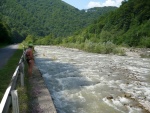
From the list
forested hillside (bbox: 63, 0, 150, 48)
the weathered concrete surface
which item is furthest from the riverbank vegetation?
the weathered concrete surface

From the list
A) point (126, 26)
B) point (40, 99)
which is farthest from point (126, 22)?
point (40, 99)

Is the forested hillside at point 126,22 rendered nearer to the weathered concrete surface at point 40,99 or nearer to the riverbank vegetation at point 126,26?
the riverbank vegetation at point 126,26

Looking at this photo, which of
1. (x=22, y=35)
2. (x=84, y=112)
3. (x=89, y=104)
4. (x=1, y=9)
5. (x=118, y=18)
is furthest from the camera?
(x=1, y=9)

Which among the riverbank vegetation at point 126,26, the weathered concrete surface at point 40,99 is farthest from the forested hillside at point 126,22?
the weathered concrete surface at point 40,99

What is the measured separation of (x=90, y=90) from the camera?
1339 cm

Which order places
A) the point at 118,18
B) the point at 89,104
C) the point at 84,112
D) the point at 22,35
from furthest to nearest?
the point at 22,35
the point at 118,18
the point at 89,104
the point at 84,112

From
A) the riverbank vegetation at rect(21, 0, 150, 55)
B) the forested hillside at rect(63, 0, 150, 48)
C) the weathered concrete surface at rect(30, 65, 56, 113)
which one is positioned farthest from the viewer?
the forested hillside at rect(63, 0, 150, 48)

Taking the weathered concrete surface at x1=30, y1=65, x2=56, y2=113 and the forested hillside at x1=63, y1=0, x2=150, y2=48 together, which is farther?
the forested hillside at x1=63, y1=0, x2=150, y2=48

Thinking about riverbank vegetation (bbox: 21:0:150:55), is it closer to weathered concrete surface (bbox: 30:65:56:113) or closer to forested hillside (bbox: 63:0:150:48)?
forested hillside (bbox: 63:0:150:48)

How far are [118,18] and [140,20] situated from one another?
13.2 meters

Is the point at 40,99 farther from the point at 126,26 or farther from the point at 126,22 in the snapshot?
the point at 126,22

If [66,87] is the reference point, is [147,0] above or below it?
above

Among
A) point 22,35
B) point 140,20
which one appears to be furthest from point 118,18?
point 22,35

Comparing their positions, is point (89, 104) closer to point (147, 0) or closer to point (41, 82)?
point (41, 82)
